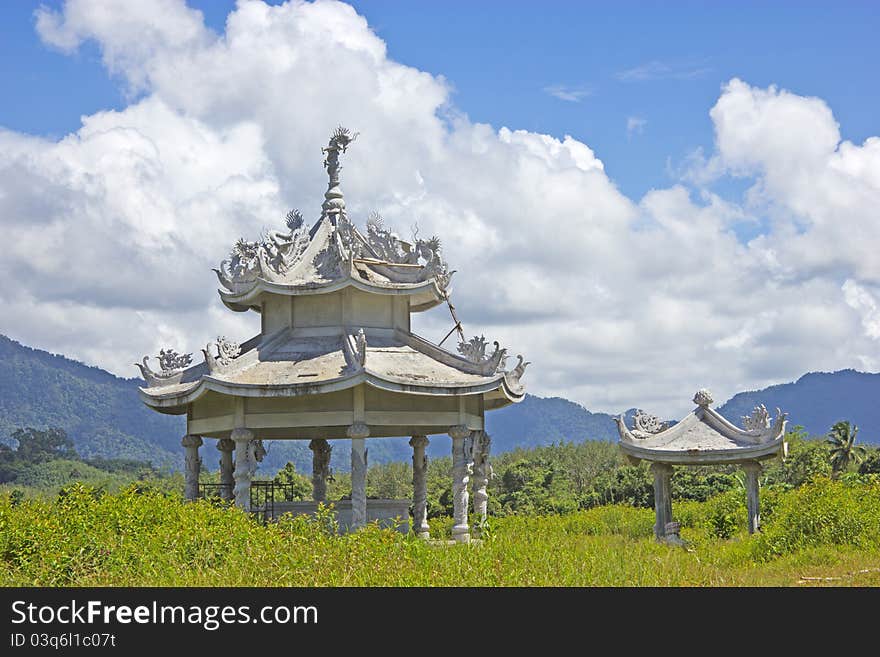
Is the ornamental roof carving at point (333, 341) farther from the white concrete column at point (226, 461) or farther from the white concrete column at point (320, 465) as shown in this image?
the white concrete column at point (320, 465)

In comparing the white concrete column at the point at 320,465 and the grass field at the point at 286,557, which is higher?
the white concrete column at the point at 320,465

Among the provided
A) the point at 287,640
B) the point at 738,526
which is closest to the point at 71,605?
the point at 287,640

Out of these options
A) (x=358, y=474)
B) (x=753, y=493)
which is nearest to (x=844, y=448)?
(x=753, y=493)

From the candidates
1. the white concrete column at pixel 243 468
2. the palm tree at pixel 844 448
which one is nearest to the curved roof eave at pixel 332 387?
the white concrete column at pixel 243 468

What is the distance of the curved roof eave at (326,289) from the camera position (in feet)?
71.0

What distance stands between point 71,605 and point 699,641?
657cm

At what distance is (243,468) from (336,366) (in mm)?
2769

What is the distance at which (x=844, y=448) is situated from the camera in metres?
57.7

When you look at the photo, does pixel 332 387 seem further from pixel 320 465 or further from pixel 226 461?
pixel 320 465

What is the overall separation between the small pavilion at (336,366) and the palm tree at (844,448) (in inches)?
1549

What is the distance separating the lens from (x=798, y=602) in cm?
1085

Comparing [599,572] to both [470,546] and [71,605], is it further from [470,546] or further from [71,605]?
[71,605]

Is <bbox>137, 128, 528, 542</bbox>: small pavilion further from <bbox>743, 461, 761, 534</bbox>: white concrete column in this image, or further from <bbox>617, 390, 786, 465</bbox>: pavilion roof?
<bbox>743, 461, 761, 534</bbox>: white concrete column

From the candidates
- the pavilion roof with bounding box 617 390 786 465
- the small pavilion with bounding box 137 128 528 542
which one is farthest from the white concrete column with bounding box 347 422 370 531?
the pavilion roof with bounding box 617 390 786 465
